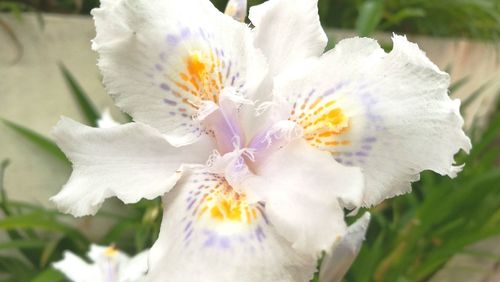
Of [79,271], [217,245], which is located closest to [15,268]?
[79,271]

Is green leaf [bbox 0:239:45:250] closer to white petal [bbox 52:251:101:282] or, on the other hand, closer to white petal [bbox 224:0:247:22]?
white petal [bbox 52:251:101:282]

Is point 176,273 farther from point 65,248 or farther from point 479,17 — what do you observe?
point 479,17

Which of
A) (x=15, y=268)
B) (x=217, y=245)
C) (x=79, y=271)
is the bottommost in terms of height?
(x=15, y=268)

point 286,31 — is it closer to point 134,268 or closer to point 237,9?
point 237,9

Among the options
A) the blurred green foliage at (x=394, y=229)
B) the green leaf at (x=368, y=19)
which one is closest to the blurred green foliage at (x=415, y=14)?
the green leaf at (x=368, y=19)

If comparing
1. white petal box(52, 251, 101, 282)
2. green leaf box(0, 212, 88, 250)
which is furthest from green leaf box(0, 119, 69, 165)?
white petal box(52, 251, 101, 282)

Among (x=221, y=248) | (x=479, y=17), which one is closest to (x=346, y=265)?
(x=221, y=248)
